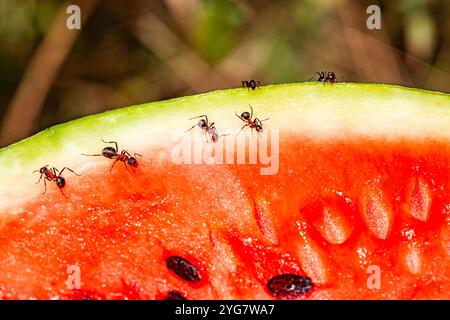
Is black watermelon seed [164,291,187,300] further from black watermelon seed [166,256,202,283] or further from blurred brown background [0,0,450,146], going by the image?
blurred brown background [0,0,450,146]

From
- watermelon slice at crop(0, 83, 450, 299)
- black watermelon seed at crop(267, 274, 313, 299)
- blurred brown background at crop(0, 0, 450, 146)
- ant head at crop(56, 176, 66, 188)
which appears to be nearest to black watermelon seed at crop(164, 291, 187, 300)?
watermelon slice at crop(0, 83, 450, 299)

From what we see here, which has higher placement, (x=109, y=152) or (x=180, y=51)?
(x=180, y=51)

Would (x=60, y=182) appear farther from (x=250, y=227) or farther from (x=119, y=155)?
(x=250, y=227)

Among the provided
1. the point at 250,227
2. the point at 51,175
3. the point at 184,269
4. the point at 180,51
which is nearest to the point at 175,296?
the point at 184,269

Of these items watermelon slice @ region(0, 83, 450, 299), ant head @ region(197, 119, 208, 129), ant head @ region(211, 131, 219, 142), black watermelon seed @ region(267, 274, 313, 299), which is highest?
ant head @ region(197, 119, 208, 129)

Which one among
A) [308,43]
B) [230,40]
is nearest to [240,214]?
[230,40]

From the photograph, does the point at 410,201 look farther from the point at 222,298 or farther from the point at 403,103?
the point at 222,298

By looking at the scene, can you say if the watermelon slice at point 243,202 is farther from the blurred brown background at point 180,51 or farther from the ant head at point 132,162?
the blurred brown background at point 180,51

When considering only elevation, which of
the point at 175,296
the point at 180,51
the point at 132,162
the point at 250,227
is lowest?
the point at 175,296
